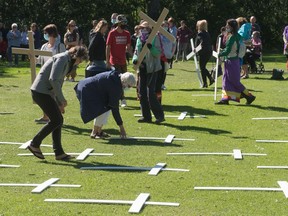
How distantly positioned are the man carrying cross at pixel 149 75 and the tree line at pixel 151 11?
91.2 feet

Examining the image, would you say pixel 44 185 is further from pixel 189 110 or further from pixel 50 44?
pixel 189 110

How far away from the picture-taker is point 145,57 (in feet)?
46.9

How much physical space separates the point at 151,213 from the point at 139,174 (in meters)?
2.07

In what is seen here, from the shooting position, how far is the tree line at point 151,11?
4391cm

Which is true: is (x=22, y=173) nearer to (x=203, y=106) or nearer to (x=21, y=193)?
(x=21, y=193)

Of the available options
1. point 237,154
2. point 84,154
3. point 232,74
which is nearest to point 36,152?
point 84,154

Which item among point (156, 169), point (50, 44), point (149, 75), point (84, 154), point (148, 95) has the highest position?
point (50, 44)

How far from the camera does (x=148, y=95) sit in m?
14.4

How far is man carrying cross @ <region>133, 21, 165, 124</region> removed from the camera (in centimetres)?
1429

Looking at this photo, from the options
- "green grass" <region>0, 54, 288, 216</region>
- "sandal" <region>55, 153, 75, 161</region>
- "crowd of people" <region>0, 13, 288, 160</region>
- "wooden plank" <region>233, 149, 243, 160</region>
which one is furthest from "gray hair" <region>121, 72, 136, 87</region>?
"wooden plank" <region>233, 149, 243, 160</region>

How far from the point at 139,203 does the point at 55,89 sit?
3.00 metres

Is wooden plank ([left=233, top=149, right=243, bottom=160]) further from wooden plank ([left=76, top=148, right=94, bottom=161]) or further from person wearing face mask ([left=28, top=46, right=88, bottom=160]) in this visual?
person wearing face mask ([left=28, top=46, right=88, bottom=160])

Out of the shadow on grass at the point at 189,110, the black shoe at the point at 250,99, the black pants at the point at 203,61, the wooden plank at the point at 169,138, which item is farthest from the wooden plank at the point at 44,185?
the black pants at the point at 203,61

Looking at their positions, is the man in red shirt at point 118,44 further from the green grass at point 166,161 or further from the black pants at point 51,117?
the black pants at point 51,117
